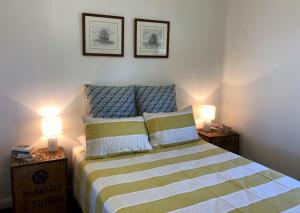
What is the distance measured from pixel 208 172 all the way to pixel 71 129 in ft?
4.78

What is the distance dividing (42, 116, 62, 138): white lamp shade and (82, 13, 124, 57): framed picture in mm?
736

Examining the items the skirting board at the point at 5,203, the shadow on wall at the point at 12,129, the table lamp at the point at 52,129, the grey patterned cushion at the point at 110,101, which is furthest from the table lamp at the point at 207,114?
the skirting board at the point at 5,203

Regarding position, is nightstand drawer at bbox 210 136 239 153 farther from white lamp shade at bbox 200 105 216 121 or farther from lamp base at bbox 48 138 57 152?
lamp base at bbox 48 138 57 152

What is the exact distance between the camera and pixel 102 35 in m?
2.69

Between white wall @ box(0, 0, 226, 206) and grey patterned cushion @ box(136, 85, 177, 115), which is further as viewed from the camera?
grey patterned cushion @ box(136, 85, 177, 115)

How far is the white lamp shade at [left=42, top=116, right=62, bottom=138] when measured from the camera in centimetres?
241

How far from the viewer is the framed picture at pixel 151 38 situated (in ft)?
9.42

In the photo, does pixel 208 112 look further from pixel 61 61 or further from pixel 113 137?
pixel 61 61

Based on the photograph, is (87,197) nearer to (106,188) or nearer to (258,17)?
(106,188)

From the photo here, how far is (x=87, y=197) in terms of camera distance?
76.4 inches

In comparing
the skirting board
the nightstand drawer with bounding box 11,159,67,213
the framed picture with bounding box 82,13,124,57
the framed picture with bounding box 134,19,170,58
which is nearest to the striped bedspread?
the nightstand drawer with bounding box 11,159,67,213

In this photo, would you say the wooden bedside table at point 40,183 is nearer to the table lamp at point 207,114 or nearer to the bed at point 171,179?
the bed at point 171,179

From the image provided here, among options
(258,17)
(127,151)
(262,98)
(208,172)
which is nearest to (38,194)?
(127,151)

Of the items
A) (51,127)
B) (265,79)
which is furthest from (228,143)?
(51,127)
